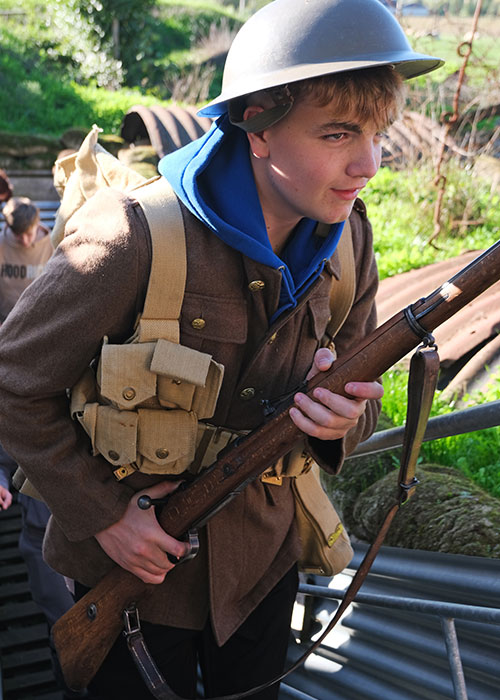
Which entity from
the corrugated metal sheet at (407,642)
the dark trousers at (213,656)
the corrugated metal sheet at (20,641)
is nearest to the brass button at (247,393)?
the dark trousers at (213,656)

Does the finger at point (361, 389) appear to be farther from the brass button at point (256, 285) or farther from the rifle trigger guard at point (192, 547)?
the rifle trigger guard at point (192, 547)

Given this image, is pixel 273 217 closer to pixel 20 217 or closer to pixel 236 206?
pixel 236 206

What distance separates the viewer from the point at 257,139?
170cm

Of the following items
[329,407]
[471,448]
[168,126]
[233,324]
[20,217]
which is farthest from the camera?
[168,126]

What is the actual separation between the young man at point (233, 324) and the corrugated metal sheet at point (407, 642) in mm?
477

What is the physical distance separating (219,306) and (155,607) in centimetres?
74

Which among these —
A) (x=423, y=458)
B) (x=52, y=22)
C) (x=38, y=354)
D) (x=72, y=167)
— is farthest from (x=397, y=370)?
(x=52, y=22)

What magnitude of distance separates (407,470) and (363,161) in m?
0.67

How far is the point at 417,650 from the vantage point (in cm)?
233

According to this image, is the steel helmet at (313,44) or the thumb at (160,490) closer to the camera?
the steel helmet at (313,44)

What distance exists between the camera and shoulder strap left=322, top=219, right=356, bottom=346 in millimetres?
1972

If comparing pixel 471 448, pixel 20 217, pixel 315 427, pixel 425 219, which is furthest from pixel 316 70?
pixel 425 219

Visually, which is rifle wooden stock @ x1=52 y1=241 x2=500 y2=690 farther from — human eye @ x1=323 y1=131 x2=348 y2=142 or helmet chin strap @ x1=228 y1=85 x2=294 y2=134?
helmet chin strap @ x1=228 y1=85 x2=294 y2=134

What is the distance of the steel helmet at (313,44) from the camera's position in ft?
5.24
